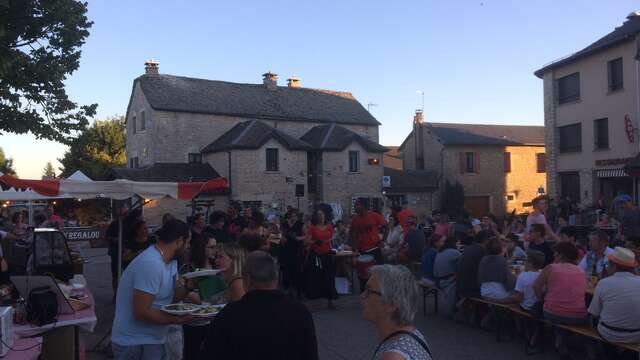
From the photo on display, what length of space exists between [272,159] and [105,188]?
26449mm

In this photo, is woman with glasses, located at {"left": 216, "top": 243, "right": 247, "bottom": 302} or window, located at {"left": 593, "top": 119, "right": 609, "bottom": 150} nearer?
woman with glasses, located at {"left": 216, "top": 243, "right": 247, "bottom": 302}

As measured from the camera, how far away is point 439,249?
10.6 meters

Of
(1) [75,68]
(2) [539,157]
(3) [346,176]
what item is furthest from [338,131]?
(1) [75,68]

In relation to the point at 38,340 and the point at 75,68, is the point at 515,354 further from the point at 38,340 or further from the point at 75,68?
the point at 75,68

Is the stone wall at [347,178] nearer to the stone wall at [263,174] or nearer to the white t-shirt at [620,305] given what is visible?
the stone wall at [263,174]

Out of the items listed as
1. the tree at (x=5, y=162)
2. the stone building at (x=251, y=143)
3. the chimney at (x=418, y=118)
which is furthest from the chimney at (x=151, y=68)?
the tree at (x=5, y=162)

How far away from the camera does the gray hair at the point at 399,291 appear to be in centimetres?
268

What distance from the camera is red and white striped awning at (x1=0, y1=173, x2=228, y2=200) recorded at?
776cm

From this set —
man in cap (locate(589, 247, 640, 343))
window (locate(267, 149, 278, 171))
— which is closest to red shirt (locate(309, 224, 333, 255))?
man in cap (locate(589, 247, 640, 343))

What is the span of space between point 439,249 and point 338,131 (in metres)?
27.8

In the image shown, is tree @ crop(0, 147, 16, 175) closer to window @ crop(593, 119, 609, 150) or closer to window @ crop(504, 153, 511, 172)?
window @ crop(504, 153, 511, 172)

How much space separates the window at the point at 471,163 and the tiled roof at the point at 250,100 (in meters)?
7.04

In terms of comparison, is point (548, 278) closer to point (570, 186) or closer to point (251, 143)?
point (570, 186)

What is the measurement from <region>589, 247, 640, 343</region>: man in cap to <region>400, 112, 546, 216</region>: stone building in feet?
113
